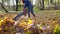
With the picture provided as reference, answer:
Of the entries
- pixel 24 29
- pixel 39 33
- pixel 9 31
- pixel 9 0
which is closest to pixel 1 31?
pixel 9 31

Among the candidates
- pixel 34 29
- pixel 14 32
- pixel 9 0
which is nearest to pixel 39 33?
pixel 34 29

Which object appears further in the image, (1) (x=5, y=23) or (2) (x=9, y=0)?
(2) (x=9, y=0)

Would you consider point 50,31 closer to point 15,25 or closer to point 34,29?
point 34,29

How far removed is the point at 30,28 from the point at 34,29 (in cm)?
4

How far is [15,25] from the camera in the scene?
8.20ft

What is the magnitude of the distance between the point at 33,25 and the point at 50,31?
0.19 metres

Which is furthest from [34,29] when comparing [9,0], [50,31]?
[9,0]

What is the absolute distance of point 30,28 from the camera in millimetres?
2422

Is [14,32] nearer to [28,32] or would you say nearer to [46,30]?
[28,32]

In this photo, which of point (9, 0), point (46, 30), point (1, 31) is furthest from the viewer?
point (9, 0)

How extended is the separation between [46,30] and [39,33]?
12cm

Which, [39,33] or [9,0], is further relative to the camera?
[9,0]

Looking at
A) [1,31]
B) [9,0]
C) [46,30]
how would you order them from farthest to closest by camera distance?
[9,0] → [46,30] → [1,31]

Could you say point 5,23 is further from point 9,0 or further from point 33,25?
point 9,0
